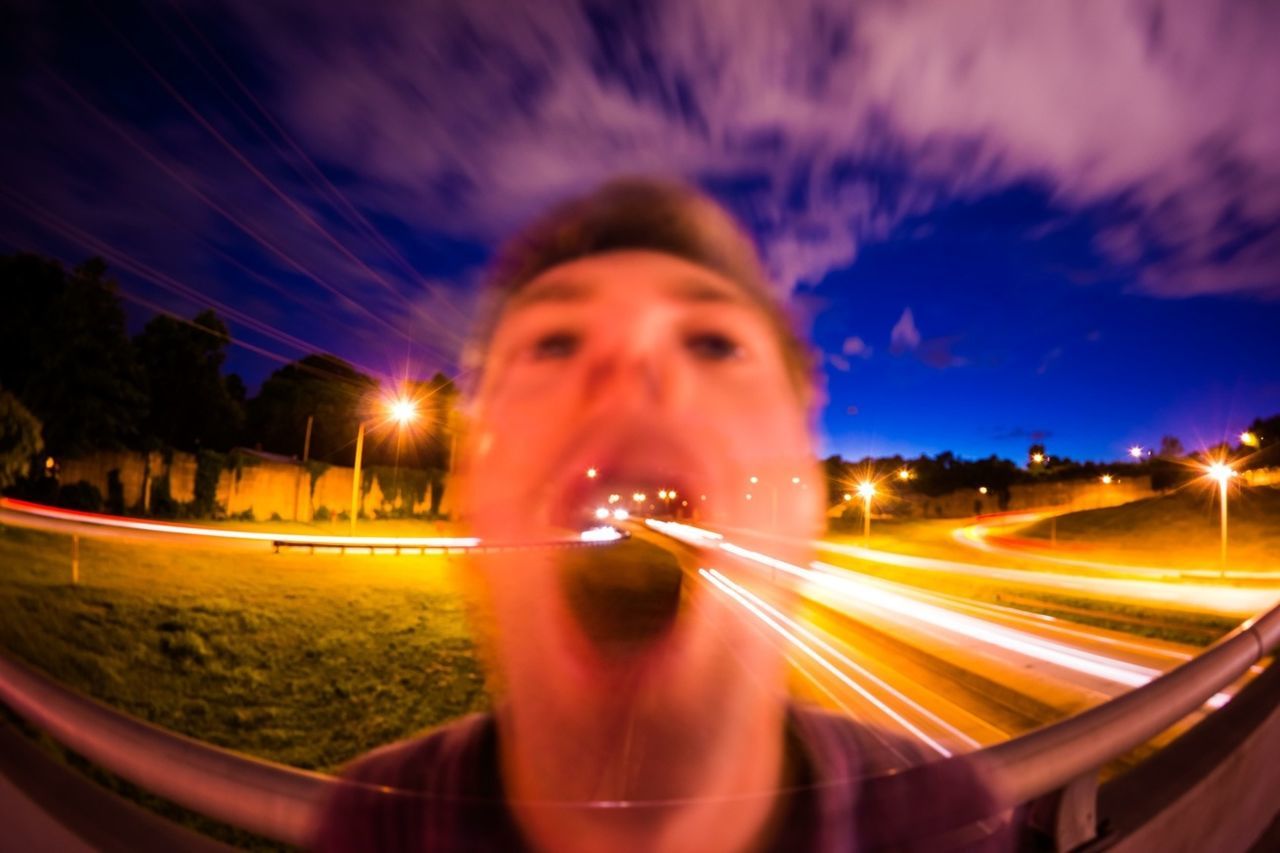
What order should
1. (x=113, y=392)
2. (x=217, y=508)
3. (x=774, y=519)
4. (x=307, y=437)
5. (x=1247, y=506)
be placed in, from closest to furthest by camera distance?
(x=774, y=519) < (x=113, y=392) < (x=307, y=437) < (x=217, y=508) < (x=1247, y=506)

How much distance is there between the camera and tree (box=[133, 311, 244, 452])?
Result: 4246 millimetres

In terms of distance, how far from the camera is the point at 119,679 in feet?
7.63

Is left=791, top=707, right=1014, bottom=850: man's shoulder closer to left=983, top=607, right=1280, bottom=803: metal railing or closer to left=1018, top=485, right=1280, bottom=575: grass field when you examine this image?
left=983, top=607, right=1280, bottom=803: metal railing

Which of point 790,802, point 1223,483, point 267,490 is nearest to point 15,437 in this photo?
point 790,802

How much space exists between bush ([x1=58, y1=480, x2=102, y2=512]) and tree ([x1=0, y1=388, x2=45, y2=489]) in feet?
4.63

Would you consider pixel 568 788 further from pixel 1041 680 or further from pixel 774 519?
pixel 1041 680

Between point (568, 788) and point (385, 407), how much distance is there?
186 cm

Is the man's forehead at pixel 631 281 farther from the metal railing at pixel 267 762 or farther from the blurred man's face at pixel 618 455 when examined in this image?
the metal railing at pixel 267 762

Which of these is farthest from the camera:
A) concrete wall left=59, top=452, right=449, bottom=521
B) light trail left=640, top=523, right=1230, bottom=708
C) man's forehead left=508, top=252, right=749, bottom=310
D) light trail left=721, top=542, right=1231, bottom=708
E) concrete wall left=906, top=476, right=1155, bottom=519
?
concrete wall left=906, top=476, right=1155, bottom=519

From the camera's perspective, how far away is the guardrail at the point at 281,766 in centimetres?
81

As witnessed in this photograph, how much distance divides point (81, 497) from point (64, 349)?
6.39 ft

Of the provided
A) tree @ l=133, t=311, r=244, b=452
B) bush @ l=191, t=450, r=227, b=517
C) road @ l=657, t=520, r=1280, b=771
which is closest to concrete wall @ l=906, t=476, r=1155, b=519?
road @ l=657, t=520, r=1280, b=771

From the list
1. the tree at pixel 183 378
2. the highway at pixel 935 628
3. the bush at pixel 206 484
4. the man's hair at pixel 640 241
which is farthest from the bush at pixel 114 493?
the man's hair at pixel 640 241

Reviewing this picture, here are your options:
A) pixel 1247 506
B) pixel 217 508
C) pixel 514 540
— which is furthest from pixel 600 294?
pixel 1247 506
